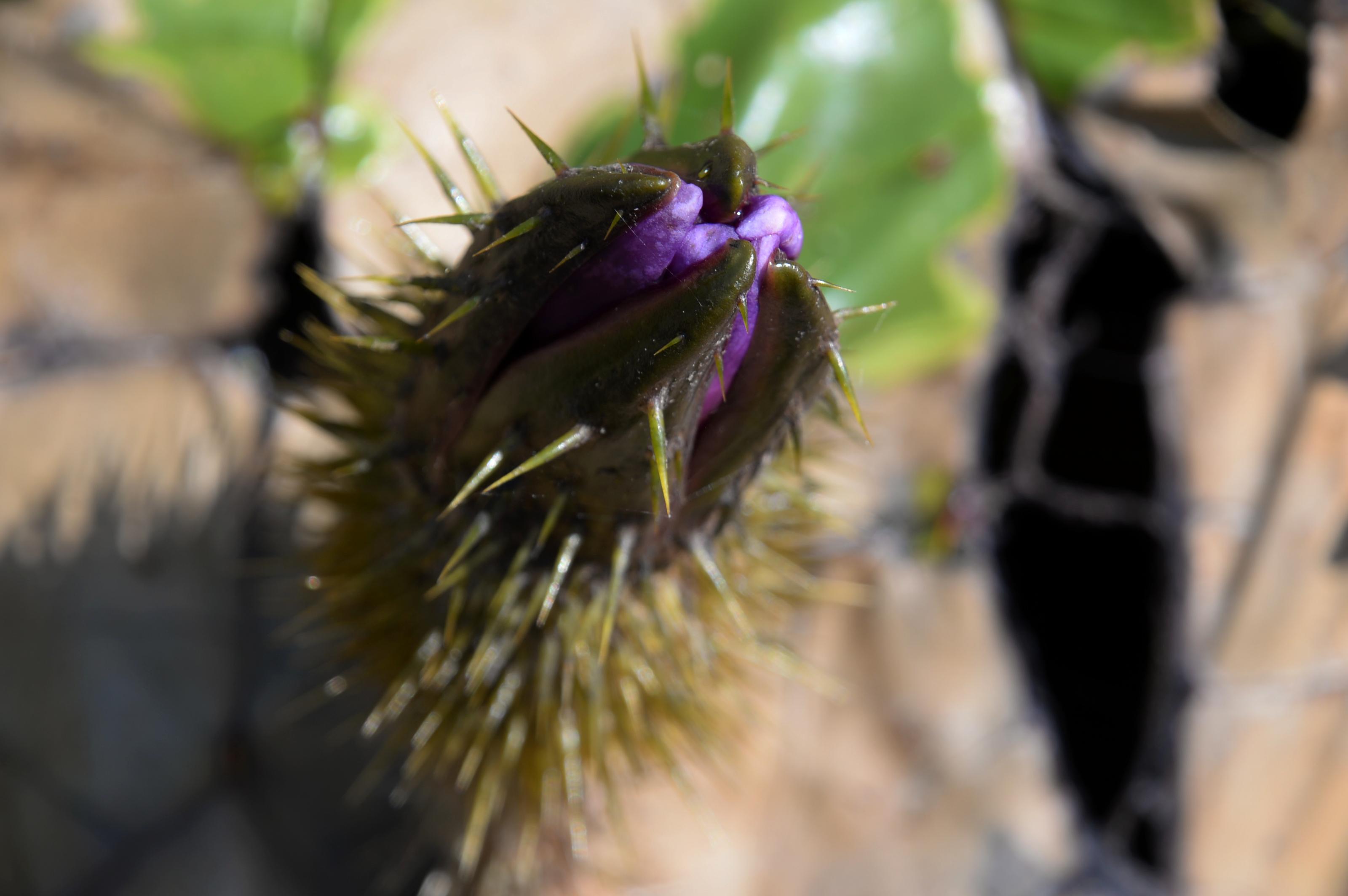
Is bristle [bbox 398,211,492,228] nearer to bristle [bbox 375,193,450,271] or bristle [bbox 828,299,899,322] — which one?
bristle [bbox 375,193,450,271]

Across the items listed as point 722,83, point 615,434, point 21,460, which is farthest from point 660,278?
point 21,460

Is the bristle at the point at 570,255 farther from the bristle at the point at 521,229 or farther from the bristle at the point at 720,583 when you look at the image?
the bristle at the point at 720,583

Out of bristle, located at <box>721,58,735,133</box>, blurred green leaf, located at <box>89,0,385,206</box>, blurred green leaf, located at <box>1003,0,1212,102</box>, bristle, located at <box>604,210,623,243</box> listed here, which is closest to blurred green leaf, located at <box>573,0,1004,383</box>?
blurred green leaf, located at <box>1003,0,1212,102</box>

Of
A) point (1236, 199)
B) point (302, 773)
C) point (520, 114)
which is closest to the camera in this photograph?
point (302, 773)

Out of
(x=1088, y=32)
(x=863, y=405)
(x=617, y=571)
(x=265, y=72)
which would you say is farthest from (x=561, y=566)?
(x=1088, y=32)

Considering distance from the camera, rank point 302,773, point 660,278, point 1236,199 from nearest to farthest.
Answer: point 660,278
point 302,773
point 1236,199

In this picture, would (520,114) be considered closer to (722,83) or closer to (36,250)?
(722,83)

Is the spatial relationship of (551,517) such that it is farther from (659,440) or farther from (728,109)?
(728,109)

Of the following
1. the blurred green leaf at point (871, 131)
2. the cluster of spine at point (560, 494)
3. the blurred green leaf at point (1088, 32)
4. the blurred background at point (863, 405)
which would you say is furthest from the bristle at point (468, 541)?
the blurred green leaf at point (1088, 32)
